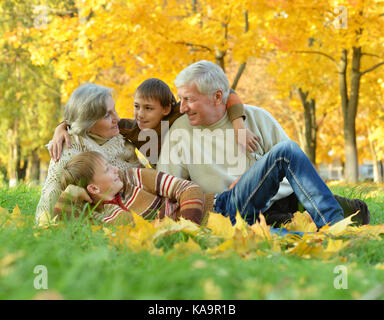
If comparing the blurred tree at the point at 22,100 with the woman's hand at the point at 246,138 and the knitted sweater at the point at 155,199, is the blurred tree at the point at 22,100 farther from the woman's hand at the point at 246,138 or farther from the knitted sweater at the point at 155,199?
the knitted sweater at the point at 155,199

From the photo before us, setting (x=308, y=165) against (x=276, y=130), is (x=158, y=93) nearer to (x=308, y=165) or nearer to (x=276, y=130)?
(x=276, y=130)

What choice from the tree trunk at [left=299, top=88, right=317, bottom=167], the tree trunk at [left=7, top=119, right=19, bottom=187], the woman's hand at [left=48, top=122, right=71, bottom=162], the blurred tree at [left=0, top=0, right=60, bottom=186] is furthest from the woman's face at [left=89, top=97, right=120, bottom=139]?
the tree trunk at [left=7, top=119, right=19, bottom=187]

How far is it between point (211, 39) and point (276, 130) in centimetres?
534

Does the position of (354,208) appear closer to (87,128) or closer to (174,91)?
(87,128)

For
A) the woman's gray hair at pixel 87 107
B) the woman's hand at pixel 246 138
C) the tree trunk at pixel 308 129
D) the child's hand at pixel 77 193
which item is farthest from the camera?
the tree trunk at pixel 308 129

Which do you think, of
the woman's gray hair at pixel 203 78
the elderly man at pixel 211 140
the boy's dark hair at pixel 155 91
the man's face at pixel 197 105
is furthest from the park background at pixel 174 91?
the boy's dark hair at pixel 155 91

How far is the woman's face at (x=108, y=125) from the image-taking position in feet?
10.5

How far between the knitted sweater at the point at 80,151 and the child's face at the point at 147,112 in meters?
0.21

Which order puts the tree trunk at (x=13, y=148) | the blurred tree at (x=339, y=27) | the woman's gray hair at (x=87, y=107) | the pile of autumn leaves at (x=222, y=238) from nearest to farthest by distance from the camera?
1. the pile of autumn leaves at (x=222, y=238)
2. the woman's gray hair at (x=87, y=107)
3. the blurred tree at (x=339, y=27)
4. the tree trunk at (x=13, y=148)

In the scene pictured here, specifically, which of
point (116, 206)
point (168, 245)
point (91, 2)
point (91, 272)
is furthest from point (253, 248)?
point (91, 2)

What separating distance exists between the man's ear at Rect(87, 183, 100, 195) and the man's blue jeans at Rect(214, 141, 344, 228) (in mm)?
856

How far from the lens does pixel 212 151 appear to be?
11.5 feet

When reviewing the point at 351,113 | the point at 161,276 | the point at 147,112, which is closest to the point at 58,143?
the point at 147,112

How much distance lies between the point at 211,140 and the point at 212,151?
86 millimetres
